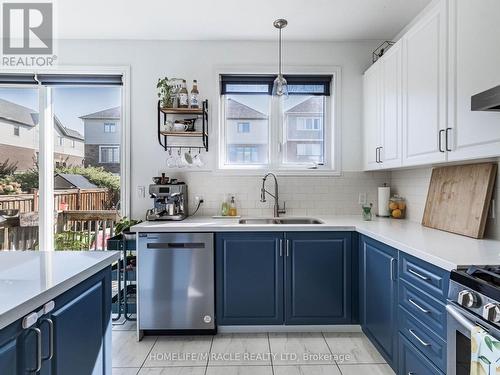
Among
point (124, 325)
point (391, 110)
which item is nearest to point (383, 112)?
point (391, 110)

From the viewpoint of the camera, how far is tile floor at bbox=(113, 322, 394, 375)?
204 cm

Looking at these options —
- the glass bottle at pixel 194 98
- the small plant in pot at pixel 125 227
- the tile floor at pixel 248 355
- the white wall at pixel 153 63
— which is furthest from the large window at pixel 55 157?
the tile floor at pixel 248 355

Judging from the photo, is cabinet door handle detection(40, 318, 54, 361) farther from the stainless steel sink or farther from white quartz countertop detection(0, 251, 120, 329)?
the stainless steel sink

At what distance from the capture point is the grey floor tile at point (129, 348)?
213 centimetres

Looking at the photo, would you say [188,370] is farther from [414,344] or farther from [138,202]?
[138,202]

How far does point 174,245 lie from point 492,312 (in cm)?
198

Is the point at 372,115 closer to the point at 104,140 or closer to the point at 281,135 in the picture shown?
the point at 281,135

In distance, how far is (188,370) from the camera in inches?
80.4

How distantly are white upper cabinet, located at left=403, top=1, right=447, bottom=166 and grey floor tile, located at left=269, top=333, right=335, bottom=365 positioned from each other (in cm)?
155

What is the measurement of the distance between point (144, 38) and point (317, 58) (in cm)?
178

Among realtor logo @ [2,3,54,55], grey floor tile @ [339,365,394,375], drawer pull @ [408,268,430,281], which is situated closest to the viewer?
drawer pull @ [408,268,430,281]

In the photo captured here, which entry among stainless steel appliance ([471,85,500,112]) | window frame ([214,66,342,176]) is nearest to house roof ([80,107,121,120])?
window frame ([214,66,342,176])

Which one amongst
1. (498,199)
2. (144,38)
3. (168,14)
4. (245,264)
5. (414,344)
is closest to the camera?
(414,344)

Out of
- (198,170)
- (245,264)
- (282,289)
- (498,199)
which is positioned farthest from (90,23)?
(498,199)
